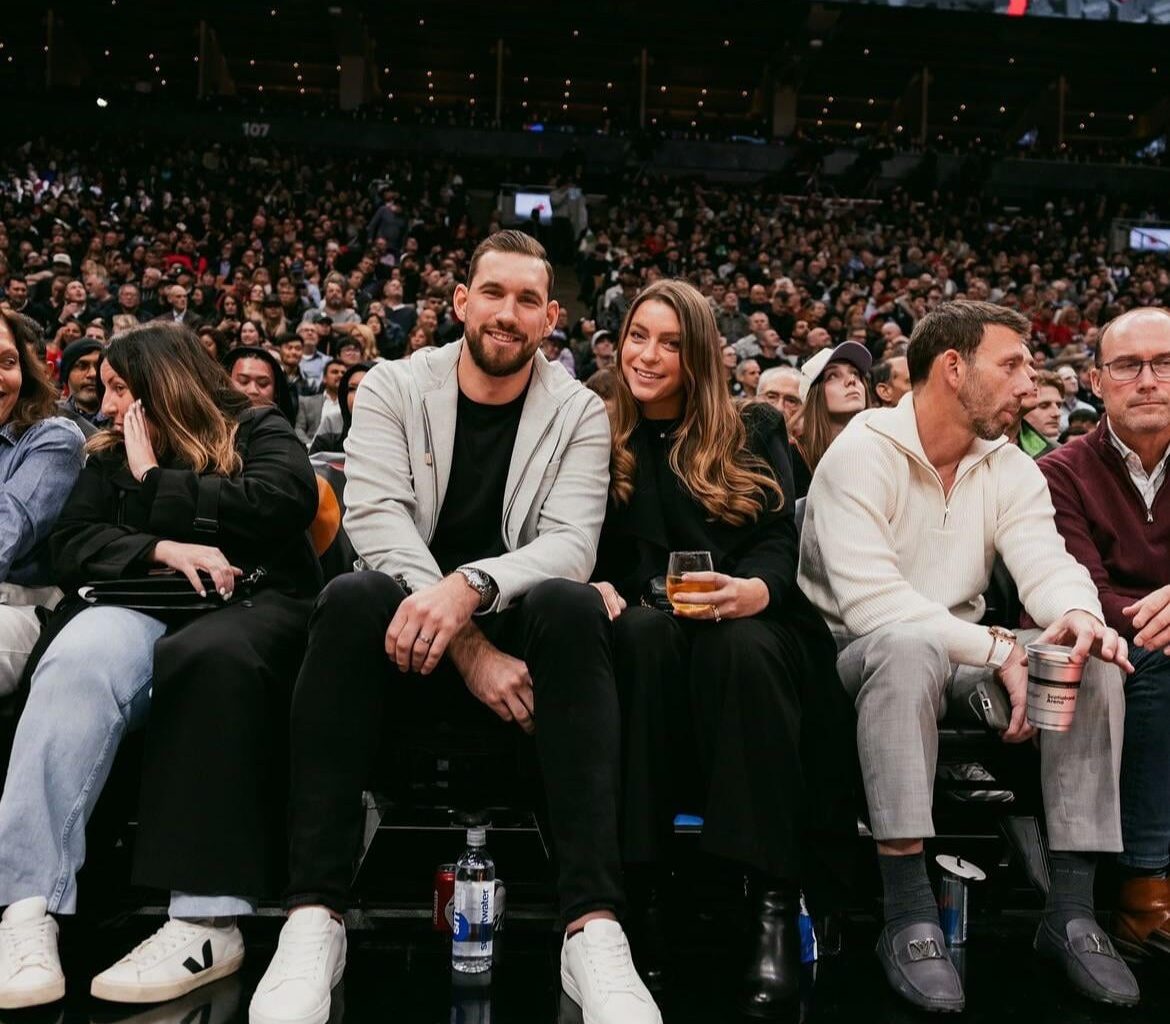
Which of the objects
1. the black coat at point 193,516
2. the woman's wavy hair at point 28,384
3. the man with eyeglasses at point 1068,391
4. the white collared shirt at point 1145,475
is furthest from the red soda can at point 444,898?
the man with eyeglasses at point 1068,391

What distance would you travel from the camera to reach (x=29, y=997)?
1.71 meters

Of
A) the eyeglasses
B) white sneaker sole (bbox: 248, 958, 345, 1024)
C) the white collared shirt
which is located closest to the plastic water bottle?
white sneaker sole (bbox: 248, 958, 345, 1024)

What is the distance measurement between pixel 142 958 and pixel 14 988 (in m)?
0.19

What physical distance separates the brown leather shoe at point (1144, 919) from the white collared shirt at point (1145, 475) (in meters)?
0.86

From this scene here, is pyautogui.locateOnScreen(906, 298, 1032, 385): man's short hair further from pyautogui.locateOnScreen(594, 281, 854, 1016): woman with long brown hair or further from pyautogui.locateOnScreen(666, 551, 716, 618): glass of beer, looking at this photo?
pyautogui.locateOnScreen(666, 551, 716, 618): glass of beer

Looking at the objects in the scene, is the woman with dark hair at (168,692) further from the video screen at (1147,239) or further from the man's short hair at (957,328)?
the video screen at (1147,239)

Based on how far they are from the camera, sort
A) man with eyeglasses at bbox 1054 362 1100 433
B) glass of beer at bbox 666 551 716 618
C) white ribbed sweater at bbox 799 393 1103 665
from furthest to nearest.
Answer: man with eyeglasses at bbox 1054 362 1100 433 → white ribbed sweater at bbox 799 393 1103 665 → glass of beer at bbox 666 551 716 618

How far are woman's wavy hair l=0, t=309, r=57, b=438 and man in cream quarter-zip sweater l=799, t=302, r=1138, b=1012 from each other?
184cm

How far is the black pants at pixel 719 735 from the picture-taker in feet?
6.20

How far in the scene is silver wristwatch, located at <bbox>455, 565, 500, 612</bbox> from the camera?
2004 millimetres

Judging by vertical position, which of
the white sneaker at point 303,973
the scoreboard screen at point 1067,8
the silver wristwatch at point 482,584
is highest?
the scoreboard screen at point 1067,8

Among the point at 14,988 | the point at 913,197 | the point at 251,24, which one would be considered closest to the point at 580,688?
the point at 14,988

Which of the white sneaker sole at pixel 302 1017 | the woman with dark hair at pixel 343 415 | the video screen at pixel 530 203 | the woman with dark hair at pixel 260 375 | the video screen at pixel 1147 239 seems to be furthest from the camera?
the video screen at pixel 1147 239

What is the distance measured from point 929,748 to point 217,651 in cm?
135
